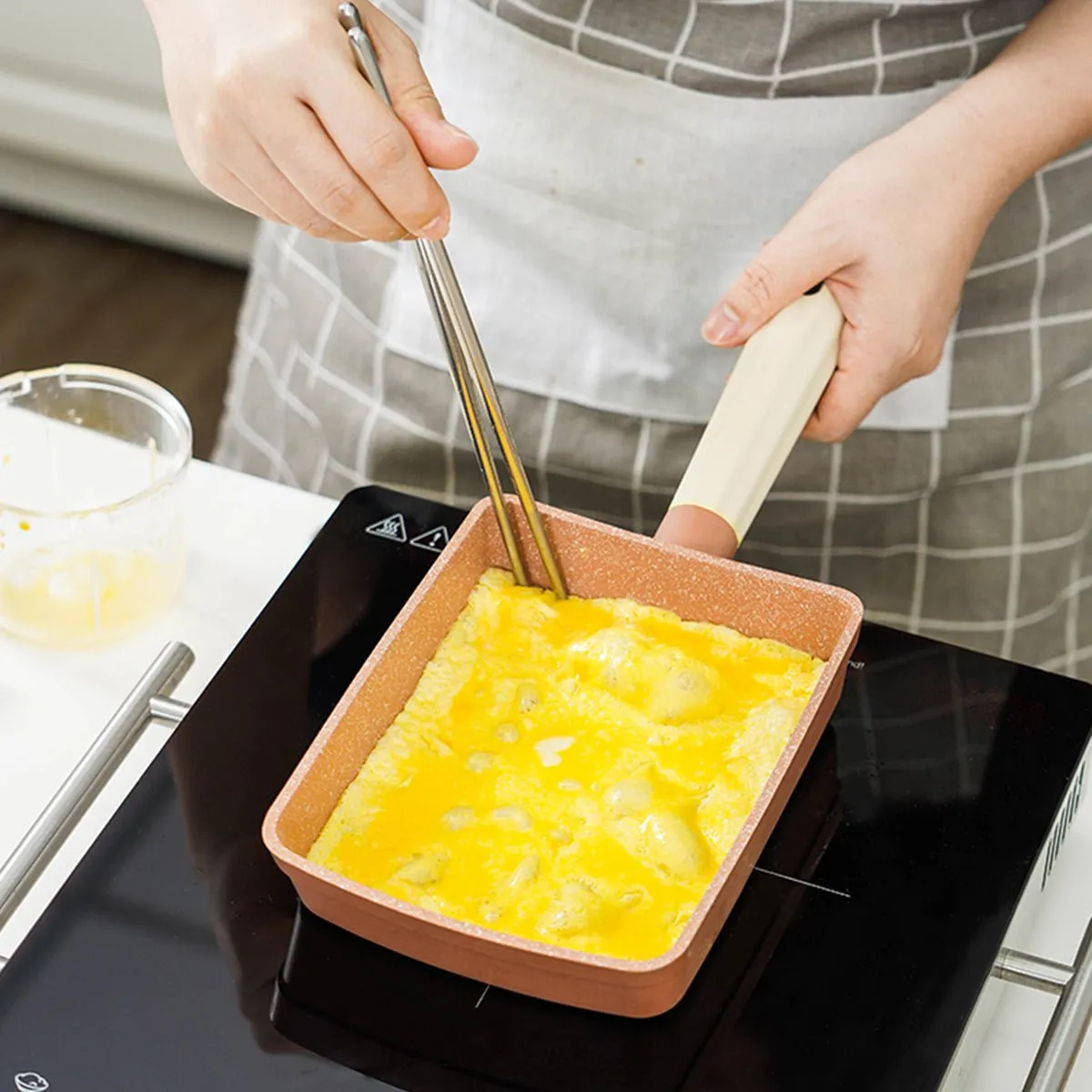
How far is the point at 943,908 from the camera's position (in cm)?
66

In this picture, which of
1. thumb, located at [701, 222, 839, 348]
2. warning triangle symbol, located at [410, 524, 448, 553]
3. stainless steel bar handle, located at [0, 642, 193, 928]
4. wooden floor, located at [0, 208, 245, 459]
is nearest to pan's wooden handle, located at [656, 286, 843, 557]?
thumb, located at [701, 222, 839, 348]

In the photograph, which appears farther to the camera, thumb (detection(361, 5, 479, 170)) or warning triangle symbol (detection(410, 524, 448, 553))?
warning triangle symbol (detection(410, 524, 448, 553))

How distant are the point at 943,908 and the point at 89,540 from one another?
0.45 m

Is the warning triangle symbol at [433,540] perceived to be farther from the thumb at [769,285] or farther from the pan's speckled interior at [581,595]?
the thumb at [769,285]

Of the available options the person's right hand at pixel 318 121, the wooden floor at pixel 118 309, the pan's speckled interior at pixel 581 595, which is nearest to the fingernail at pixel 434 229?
the person's right hand at pixel 318 121

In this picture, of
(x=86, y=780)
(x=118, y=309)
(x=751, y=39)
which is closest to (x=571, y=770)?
(x=86, y=780)

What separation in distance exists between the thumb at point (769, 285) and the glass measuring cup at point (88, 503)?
0.28 metres

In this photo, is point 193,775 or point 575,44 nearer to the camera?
point 193,775

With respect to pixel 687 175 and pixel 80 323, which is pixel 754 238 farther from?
pixel 80 323

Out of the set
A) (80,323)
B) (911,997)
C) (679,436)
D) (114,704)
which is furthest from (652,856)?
(80,323)

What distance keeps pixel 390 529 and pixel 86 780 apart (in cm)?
20

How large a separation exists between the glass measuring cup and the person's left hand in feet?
0.98

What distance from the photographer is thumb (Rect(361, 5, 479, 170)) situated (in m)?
0.70

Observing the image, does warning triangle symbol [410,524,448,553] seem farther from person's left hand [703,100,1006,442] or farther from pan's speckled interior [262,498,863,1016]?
person's left hand [703,100,1006,442]
